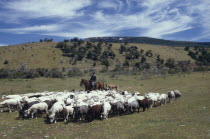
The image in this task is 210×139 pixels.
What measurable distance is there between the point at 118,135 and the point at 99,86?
15.5m

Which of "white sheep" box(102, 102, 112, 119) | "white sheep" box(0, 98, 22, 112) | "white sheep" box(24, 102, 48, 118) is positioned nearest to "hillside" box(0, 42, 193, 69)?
"white sheep" box(0, 98, 22, 112)

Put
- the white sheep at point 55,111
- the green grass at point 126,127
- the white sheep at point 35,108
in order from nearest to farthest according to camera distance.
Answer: the green grass at point 126,127
the white sheep at point 55,111
the white sheep at point 35,108

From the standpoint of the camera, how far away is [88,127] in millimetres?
15016

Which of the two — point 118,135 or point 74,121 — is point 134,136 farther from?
point 74,121

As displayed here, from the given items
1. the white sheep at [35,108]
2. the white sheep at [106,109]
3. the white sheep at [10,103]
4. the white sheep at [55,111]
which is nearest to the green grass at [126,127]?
the white sheep at [106,109]

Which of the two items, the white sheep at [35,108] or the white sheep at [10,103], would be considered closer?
the white sheep at [35,108]

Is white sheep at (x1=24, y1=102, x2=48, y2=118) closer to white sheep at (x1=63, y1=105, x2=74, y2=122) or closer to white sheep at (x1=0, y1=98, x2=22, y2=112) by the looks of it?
white sheep at (x1=63, y1=105, x2=74, y2=122)

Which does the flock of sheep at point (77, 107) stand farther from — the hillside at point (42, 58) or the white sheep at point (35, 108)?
the hillside at point (42, 58)

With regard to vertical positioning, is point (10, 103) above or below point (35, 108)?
below

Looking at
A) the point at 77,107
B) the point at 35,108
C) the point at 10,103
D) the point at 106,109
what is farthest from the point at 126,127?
the point at 10,103

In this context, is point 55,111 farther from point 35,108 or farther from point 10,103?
point 10,103

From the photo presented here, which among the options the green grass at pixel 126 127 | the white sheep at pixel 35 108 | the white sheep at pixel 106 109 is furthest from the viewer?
the white sheep at pixel 35 108

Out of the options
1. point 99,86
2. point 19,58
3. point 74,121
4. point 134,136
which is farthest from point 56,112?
point 19,58

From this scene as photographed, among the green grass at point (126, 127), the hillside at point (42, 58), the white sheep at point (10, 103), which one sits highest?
the hillside at point (42, 58)
